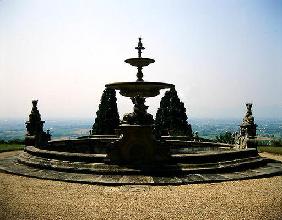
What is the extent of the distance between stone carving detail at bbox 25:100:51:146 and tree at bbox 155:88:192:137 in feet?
92.7

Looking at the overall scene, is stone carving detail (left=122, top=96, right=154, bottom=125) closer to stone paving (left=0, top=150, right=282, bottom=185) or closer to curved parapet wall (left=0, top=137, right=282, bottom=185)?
curved parapet wall (left=0, top=137, right=282, bottom=185)

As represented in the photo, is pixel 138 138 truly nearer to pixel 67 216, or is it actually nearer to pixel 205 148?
pixel 67 216

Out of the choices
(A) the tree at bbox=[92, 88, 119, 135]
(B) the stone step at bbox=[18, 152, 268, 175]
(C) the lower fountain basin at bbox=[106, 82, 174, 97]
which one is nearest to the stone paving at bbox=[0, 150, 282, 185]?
(B) the stone step at bbox=[18, 152, 268, 175]

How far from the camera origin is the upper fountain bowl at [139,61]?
749 inches

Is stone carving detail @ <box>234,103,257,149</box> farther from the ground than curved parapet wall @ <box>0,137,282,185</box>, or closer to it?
farther from the ground

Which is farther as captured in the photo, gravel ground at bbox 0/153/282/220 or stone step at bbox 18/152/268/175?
stone step at bbox 18/152/268/175

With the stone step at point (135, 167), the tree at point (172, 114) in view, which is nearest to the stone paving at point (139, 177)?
the stone step at point (135, 167)

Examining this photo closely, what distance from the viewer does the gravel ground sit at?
8992 millimetres

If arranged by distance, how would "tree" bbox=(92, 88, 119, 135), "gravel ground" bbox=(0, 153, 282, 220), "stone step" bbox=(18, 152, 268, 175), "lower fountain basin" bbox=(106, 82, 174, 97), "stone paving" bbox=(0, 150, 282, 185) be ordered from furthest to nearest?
"tree" bbox=(92, 88, 119, 135)
"lower fountain basin" bbox=(106, 82, 174, 97)
"stone step" bbox=(18, 152, 268, 175)
"stone paving" bbox=(0, 150, 282, 185)
"gravel ground" bbox=(0, 153, 282, 220)

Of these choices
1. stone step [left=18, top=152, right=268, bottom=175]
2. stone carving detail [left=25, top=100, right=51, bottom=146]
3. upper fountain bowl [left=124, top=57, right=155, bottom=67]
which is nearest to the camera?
stone step [left=18, top=152, right=268, bottom=175]

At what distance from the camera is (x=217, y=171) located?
14.5 meters

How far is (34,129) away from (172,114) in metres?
30.9

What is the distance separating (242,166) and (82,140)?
11.9 meters

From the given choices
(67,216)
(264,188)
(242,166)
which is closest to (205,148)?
(242,166)
